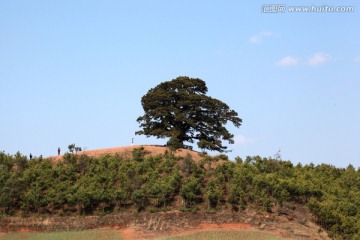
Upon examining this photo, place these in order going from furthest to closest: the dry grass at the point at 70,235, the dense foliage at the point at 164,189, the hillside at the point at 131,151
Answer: the hillside at the point at 131,151 < the dense foliage at the point at 164,189 < the dry grass at the point at 70,235

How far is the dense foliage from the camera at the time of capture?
38625 mm

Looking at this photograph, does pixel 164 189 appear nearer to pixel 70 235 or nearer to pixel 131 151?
pixel 70 235

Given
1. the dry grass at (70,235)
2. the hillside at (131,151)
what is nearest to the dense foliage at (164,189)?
the hillside at (131,151)

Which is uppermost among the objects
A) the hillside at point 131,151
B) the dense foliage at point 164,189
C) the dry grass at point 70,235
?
the hillside at point 131,151

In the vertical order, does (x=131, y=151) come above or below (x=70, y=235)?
above

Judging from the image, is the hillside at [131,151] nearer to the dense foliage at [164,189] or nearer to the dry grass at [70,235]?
the dense foliage at [164,189]

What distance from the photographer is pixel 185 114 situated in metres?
51.2

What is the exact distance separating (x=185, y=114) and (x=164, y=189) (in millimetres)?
13798

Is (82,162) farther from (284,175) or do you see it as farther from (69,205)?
(284,175)

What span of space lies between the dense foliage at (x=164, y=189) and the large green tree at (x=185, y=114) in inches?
240

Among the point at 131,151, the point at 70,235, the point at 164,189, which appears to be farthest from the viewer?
the point at 131,151

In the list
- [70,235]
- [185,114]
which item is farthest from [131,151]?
[70,235]

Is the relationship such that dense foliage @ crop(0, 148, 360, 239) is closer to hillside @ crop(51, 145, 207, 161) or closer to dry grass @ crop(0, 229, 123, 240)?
hillside @ crop(51, 145, 207, 161)

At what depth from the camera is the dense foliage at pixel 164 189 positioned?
38625mm
